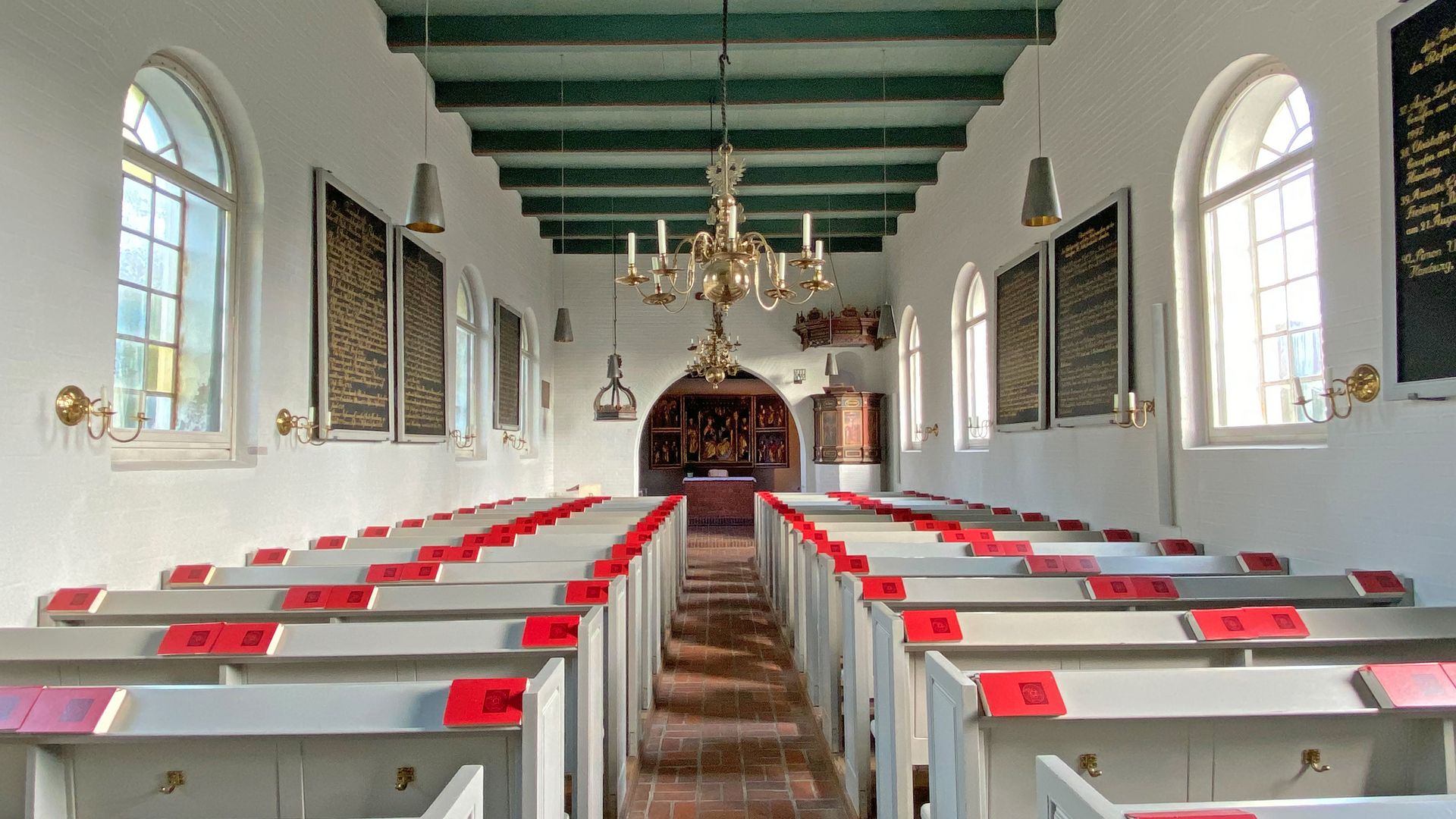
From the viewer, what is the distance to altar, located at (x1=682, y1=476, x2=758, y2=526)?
1526 cm

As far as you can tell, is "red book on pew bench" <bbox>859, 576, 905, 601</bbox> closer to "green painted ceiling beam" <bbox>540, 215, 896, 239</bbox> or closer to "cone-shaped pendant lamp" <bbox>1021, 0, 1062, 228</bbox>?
"cone-shaped pendant lamp" <bbox>1021, 0, 1062, 228</bbox>

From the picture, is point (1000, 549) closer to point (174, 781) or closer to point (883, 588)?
point (883, 588)


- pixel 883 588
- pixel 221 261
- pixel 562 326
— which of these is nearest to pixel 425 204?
pixel 221 261

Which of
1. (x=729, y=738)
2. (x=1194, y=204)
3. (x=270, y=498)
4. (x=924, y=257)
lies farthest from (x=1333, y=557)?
(x=924, y=257)

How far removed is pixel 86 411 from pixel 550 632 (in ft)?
7.25

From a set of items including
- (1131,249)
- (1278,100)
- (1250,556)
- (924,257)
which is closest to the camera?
(1250,556)

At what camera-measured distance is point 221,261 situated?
4.46 metres

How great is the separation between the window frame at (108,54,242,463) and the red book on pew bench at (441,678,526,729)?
285 cm

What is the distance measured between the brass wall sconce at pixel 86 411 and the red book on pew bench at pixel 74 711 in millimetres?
1912

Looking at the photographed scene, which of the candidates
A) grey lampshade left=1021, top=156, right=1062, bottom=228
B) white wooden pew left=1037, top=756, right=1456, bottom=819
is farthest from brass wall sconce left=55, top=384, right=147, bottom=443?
grey lampshade left=1021, top=156, right=1062, bottom=228

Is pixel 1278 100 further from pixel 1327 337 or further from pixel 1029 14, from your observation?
pixel 1029 14

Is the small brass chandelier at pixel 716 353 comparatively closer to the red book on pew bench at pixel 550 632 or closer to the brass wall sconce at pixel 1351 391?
the brass wall sconce at pixel 1351 391

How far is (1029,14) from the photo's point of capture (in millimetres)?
6105

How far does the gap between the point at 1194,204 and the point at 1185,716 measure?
371 centimetres
